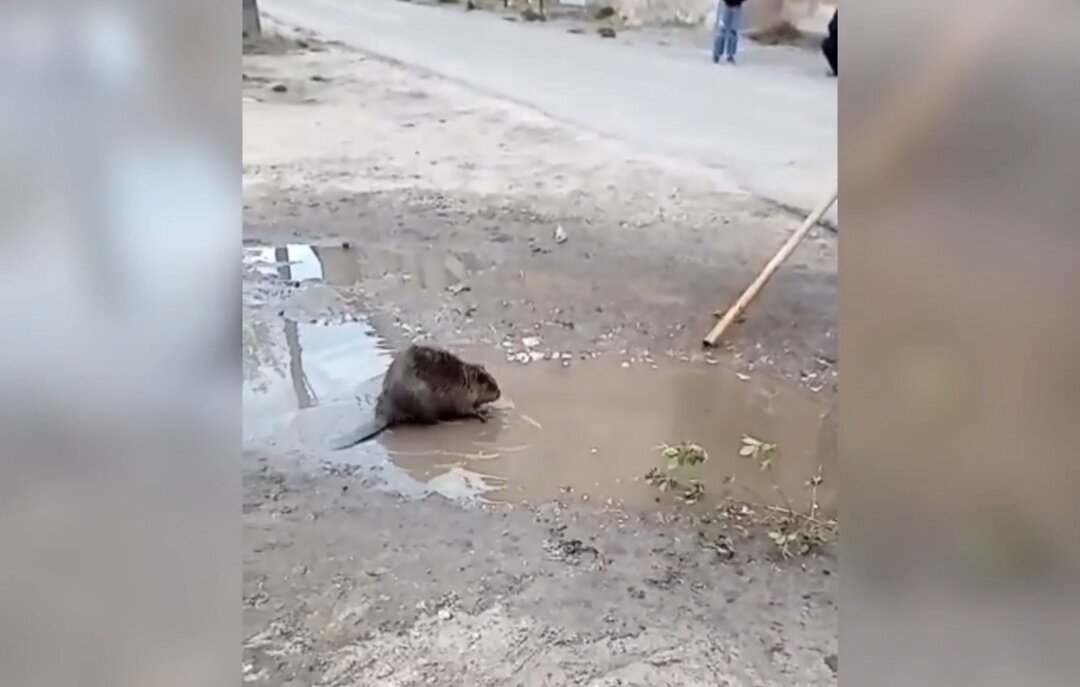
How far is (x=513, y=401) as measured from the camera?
2406mm

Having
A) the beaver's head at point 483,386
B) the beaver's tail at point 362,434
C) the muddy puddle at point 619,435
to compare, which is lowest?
the beaver's tail at point 362,434

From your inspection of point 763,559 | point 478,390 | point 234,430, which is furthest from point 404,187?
point 234,430

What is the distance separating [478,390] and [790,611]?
3.22 ft

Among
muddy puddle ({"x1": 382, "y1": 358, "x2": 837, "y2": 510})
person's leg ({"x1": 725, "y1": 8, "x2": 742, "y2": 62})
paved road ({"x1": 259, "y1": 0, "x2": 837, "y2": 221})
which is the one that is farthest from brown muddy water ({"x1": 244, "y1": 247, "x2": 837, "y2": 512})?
person's leg ({"x1": 725, "y1": 8, "x2": 742, "y2": 62})

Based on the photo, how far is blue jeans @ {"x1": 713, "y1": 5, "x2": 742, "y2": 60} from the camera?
2.58 m

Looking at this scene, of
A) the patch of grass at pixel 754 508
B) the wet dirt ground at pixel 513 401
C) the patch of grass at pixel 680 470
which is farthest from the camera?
the patch of grass at pixel 680 470

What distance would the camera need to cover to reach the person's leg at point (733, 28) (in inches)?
101

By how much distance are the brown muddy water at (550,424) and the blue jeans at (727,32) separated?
82 cm

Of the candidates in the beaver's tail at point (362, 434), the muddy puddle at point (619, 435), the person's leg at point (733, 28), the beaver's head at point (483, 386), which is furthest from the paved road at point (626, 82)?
the beaver's tail at point (362, 434)

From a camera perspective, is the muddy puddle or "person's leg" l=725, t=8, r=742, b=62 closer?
the muddy puddle

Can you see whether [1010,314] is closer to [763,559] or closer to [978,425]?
[978,425]

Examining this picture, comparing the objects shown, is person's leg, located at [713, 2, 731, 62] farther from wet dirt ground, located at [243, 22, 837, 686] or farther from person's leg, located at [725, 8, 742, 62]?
wet dirt ground, located at [243, 22, 837, 686]

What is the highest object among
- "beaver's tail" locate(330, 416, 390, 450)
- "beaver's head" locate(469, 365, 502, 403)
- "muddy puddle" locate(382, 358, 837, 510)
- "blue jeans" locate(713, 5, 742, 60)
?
"blue jeans" locate(713, 5, 742, 60)

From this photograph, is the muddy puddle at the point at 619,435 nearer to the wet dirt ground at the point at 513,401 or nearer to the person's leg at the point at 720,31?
the wet dirt ground at the point at 513,401
